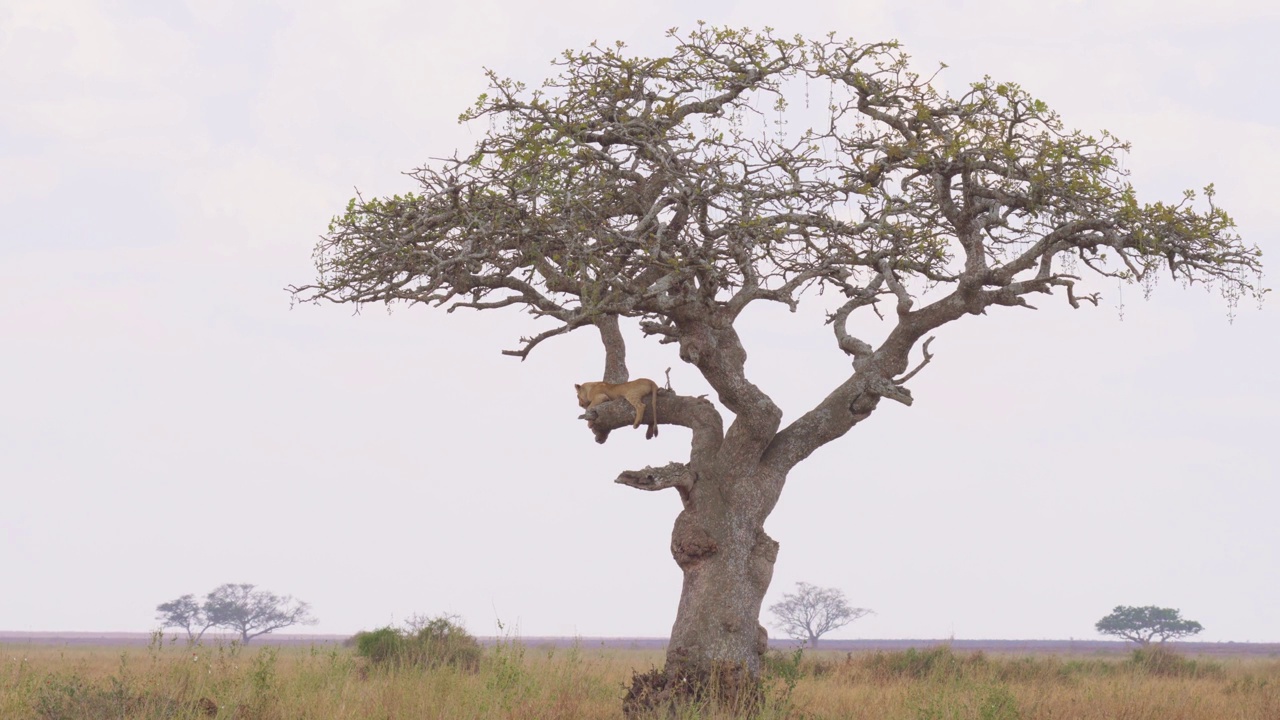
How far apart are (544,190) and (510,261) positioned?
1107 mm

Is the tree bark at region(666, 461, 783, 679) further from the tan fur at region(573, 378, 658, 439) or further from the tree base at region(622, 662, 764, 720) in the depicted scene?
the tan fur at region(573, 378, 658, 439)

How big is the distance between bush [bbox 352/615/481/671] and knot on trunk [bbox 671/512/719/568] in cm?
825

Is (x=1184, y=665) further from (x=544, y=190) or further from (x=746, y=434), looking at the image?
(x=544, y=190)

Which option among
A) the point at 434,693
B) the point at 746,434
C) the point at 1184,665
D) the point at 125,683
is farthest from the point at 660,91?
the point at 1184,665

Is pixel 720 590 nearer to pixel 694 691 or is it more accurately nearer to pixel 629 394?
pixel 694 691

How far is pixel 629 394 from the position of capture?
51.5ft

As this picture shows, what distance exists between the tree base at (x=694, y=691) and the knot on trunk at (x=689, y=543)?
1.39 meters

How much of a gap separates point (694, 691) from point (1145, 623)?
6926 cm

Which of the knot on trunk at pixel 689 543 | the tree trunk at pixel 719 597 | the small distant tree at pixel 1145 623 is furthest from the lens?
the small distant tree at pixel 1145 623

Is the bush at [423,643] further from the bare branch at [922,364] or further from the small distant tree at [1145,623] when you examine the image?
the small distant tree at [1145,623]

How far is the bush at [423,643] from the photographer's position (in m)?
22.8

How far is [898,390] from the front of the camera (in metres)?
15.5

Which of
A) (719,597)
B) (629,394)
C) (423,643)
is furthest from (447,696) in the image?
(423,643)

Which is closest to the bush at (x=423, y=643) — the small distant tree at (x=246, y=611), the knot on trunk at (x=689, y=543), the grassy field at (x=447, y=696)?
the grassy field at (x=447, y=696)
